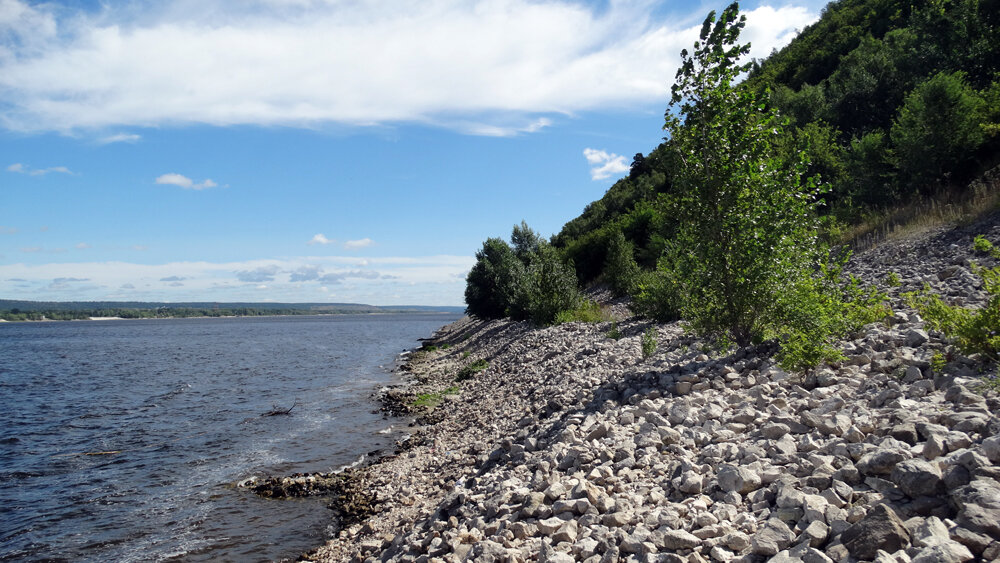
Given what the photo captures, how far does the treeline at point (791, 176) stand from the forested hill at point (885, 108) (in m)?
0.10

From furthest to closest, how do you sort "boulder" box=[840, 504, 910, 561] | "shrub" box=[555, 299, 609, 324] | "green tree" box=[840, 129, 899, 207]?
"shrub" box=[555, 299, 609, 324]
"green tree" box=[840, 129, 899, 207]
"boulder" box=[840, 504, 910, 561]

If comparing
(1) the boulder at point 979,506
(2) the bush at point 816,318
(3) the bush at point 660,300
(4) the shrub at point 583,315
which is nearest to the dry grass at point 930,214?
(3) the bush at point 660,300

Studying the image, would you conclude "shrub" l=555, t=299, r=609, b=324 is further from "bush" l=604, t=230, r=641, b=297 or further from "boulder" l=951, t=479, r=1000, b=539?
"boulder" l=951, t=479, r=1000, b=539

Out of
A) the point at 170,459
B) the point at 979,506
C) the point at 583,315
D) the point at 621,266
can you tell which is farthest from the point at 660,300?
the point at 621,266

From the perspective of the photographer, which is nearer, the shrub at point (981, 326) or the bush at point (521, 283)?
the shrub at point (981, 326)

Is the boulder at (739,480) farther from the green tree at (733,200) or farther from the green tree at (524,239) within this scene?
the green tree at (524,239)

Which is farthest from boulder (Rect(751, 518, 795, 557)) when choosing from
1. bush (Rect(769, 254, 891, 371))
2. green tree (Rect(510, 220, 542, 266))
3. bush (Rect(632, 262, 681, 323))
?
green tree (Rect(510, 220, 542, 266))

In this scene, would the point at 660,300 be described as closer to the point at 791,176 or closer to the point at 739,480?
the point at 791,176

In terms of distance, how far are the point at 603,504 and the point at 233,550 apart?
28.1ft

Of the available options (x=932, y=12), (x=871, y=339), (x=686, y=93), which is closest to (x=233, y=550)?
(x=871, y=339)

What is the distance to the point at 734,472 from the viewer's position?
19.9ft

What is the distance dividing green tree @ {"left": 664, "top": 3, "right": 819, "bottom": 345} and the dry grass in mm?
12702

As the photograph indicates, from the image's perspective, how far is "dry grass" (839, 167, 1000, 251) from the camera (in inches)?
782

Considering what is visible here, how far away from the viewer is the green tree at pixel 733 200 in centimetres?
1101
